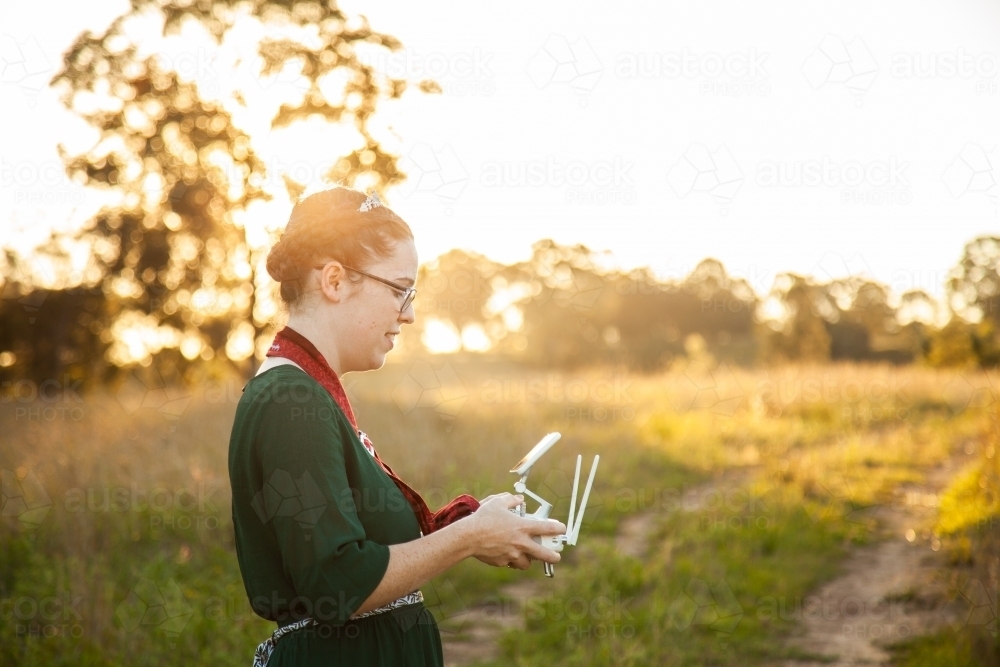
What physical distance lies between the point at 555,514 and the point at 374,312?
5.23 m

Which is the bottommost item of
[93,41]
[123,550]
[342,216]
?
[123,550]

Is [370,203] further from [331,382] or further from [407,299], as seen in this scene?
[331,382]

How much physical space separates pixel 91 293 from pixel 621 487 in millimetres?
7586

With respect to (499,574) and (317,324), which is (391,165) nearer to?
(499,574)

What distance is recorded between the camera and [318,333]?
1755 millimetres

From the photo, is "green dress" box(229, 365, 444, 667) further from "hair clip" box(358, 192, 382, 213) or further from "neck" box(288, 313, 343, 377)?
"hair clip" box(358, 192, 382, 213)

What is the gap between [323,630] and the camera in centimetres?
171

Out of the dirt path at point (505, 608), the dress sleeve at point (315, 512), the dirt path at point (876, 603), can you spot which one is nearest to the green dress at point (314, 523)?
the dress sleeve at point (315, 512)

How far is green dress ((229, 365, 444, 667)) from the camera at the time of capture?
4.73 ft

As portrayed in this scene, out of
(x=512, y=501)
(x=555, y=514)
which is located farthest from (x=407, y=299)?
(x=555, y=514)

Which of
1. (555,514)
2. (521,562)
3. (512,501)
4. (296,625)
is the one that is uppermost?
(512,501)

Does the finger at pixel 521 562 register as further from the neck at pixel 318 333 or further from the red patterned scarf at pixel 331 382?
the neck at pixel 318 333

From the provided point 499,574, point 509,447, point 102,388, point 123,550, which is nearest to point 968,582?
point 499,574

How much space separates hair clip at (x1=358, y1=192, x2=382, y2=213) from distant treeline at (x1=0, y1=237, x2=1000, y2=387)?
5.76m
